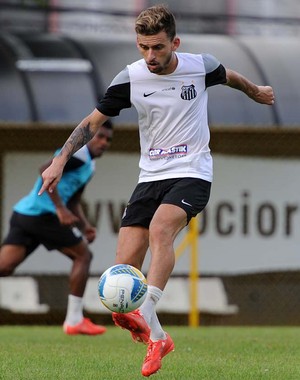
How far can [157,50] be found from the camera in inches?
319

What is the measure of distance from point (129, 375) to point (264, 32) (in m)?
16.4

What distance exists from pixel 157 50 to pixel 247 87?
897 mm

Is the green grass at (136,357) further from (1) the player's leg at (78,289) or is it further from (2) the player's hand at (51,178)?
(2) the player's hand at (51,178)

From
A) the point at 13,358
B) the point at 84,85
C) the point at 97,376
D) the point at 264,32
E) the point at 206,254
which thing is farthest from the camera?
the point at 264,32

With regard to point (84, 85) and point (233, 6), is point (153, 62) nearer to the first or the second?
point (84, 85)

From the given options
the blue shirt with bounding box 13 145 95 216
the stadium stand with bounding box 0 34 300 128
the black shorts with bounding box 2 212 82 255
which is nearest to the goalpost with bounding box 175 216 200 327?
the stadium stand with bounding box 0 34 300 128

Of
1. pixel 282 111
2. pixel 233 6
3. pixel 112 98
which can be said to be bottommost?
pixel 233 6

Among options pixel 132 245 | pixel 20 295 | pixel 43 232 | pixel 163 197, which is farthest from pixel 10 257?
pixel 163 197

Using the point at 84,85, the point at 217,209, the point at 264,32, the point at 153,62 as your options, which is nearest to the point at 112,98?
the point at 153,62

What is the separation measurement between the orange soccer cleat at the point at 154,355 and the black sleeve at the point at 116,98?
1603mm

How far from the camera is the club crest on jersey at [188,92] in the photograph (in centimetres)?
838

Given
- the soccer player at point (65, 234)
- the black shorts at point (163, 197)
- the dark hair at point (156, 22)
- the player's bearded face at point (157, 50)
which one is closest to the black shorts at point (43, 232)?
the soccer player at point (65, 234)

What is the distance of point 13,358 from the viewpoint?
923cm

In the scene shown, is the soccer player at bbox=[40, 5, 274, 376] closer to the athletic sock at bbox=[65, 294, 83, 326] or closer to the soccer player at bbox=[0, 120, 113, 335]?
the soccer player at bbox=[0, 120, 113, 335]
